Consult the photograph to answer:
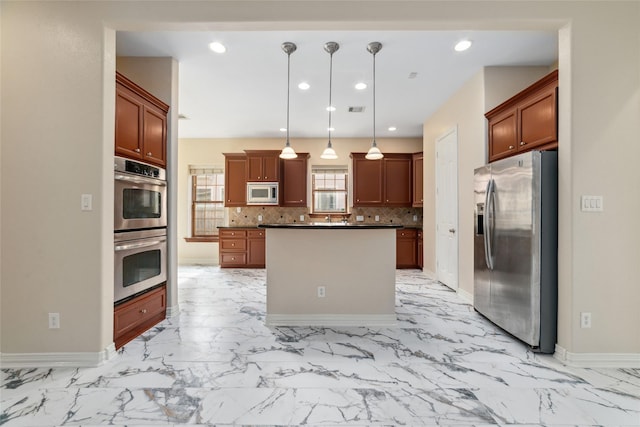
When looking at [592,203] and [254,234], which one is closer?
[592,203]

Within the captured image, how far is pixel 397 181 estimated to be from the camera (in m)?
6.52

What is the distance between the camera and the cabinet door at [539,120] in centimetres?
254

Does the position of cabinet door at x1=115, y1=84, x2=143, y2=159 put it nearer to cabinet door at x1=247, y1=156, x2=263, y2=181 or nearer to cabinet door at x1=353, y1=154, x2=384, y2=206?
cabinet door at x1=247, y1=156, x2=263, y2=181

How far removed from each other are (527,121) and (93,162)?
3.84 meters

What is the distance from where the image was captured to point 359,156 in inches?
257

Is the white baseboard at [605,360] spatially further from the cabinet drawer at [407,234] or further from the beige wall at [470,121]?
the cabinet drawer at [407,234]

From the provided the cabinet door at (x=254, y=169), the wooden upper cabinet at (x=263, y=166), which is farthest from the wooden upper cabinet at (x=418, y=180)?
the cabinet door at (x=254, y=169)

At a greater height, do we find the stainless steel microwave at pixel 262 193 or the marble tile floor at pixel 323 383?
the stainless steel microwave at pixel 262 193

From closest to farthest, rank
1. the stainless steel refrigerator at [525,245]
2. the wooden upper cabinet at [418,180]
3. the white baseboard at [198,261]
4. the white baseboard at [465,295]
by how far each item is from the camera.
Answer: the stainless steel refrigerator at [525,245]
the white baseboard at [465,295]
the wooden upper cabinet at [418,180]
the white baseboard at [198,261]

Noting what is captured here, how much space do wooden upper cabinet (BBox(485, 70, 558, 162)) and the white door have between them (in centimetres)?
93

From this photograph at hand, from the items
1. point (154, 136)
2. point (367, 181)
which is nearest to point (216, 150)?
point (367, 181)

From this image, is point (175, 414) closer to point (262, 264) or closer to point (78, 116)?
point (78, 116)

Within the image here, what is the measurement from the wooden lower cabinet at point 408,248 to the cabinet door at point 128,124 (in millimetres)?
4949

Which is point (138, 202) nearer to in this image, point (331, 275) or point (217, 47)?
point (217, 47)
